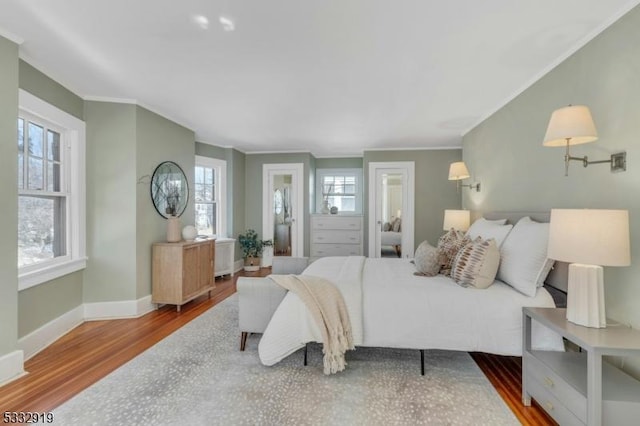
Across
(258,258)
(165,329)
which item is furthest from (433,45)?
(258,258)

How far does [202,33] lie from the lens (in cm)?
208

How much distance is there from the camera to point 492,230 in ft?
9.59

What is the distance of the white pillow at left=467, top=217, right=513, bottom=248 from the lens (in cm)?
273

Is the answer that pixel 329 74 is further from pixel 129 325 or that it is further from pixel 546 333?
pixel 129 325

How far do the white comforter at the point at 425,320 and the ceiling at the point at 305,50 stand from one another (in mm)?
1804

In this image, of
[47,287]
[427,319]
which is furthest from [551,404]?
[47,287]

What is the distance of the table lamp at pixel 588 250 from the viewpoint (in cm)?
152

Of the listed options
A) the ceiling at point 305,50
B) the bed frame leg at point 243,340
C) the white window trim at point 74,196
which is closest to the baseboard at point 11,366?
the white window trim at point 74,196

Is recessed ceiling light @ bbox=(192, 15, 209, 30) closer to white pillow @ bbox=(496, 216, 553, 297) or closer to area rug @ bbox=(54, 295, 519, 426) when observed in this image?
area rug @ bbox=(54, 295, 519, 426)

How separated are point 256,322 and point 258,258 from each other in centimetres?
357

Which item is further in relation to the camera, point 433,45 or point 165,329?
point 165,329

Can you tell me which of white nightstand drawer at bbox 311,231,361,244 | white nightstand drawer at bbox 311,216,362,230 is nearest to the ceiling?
white nightstand drawer at bbox 311,216,362,230

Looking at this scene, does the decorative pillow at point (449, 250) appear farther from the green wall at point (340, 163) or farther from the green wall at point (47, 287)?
the green wall at point (340, 163)

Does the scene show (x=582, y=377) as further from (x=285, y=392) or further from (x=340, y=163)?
(x=340, y=163)
